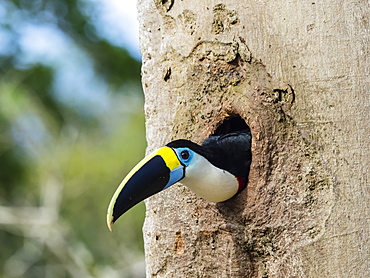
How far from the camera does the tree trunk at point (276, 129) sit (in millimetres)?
1635

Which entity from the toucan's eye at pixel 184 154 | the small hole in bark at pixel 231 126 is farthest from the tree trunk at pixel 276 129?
the toucan's eye at pixel 184 154

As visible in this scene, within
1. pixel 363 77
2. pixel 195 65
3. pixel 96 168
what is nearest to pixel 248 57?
pixel 195 65

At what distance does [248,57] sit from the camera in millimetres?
1773

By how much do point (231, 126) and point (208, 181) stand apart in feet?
1.19

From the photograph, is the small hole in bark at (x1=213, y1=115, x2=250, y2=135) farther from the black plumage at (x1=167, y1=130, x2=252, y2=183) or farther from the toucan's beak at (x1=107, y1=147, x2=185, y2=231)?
the toucan's beak at (x1=107, y1=147, x2=185, y2=231)

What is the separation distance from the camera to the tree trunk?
1.63 m

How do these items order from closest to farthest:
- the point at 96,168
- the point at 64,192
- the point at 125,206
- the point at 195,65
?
the point at 125,206, the point at 195,65, the point at 64,192, the point at 96,168

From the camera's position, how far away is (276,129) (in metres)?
1.73

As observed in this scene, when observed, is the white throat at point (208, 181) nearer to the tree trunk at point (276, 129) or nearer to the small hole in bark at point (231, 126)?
the tree trunk at point (276, 129)

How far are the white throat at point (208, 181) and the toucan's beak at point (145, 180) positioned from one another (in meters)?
0.06

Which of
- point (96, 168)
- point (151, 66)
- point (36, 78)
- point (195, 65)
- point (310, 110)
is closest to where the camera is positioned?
point (310, 110)

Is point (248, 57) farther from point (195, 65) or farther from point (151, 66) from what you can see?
point (151, 66)

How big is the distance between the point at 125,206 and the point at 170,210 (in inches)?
15.2

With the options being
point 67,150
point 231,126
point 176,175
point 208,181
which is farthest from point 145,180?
point 67,150
